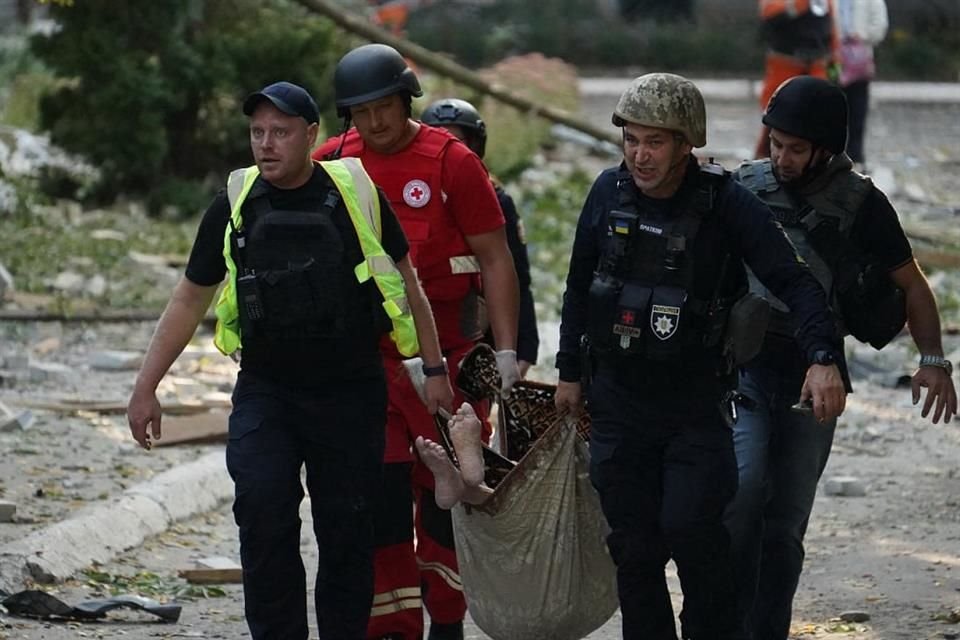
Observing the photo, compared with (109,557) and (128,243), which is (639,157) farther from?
(128,243)

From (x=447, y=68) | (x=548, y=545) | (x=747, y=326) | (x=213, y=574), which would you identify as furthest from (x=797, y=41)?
(x=747, y=326)

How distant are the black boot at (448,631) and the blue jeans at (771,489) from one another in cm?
102

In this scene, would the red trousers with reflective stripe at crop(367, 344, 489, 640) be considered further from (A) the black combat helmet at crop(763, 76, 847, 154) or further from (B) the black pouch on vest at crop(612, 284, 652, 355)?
(A) the black combat helmet at crop(763, 76, 847, 154)

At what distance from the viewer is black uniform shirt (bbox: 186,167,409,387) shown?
5340 mm

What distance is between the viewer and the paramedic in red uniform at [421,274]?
19.7 feet

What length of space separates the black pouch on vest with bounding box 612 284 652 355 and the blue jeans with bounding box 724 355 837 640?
1.88 feet

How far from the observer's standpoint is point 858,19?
16969mm

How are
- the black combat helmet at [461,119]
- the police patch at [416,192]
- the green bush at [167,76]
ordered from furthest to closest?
the green bush at [167,76]
the black combat helmet at [461,119]
the police patch at [416,192]

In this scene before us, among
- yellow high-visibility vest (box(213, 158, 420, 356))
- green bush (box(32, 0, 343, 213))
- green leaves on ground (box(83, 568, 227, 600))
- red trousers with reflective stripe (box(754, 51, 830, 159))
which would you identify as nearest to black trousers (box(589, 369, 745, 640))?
yellow high-visibility vest (box(213, 158, 420, 356))

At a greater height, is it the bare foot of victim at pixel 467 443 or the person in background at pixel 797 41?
the person in background at pixel 797 41

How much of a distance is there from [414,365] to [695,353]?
3.62 feet

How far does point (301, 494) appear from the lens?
17.7ft

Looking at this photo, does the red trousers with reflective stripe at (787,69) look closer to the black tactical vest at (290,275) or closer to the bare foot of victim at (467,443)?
the bare foot of victim at (467,443)

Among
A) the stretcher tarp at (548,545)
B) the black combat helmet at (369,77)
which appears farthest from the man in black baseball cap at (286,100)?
the stretcher tarp at (548,545)
